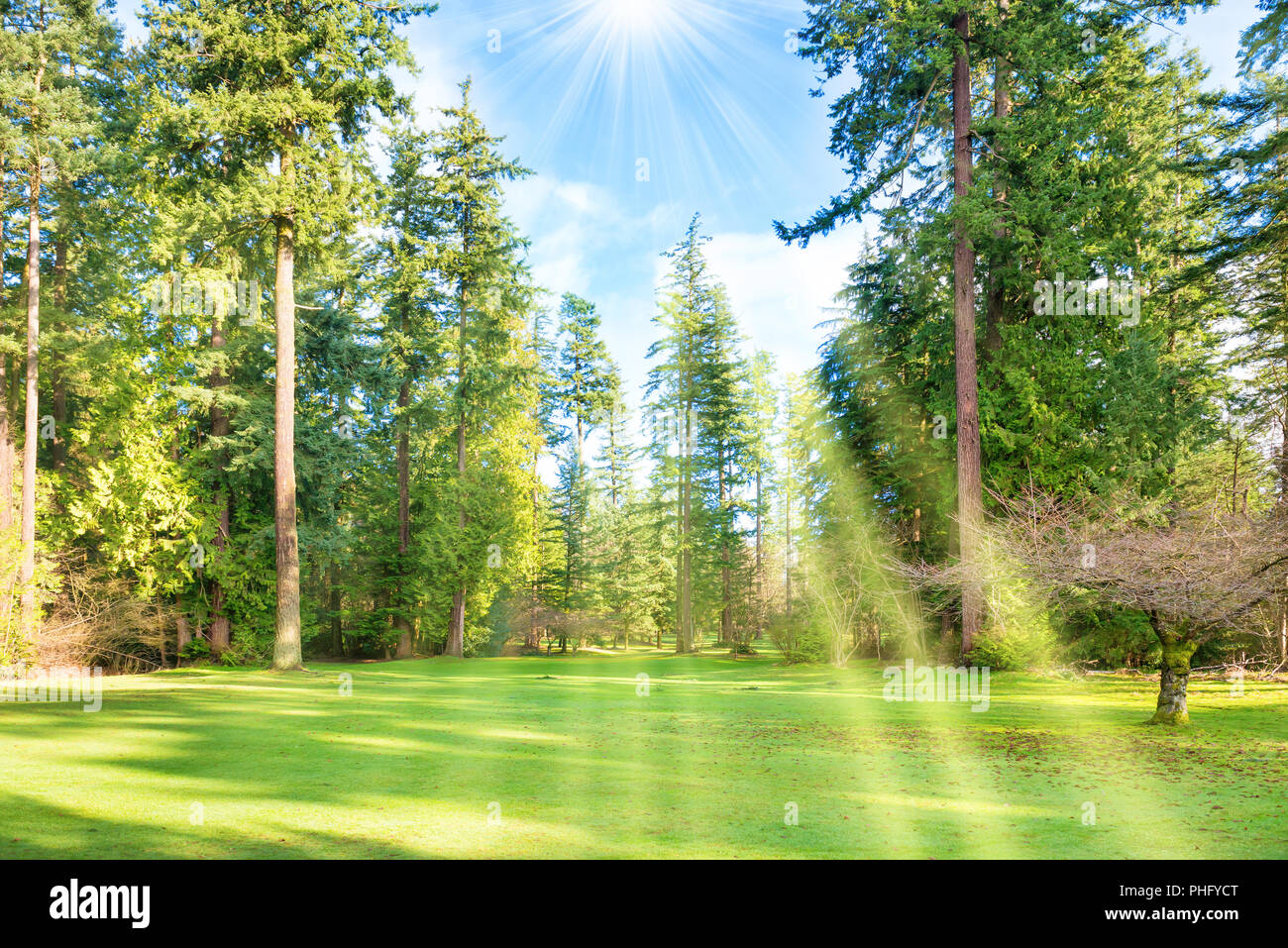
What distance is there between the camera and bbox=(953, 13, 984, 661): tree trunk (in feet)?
60.4

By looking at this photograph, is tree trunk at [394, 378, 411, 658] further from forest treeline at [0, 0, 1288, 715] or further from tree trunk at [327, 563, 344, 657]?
tree trunk at [327, 563, 344, 657]

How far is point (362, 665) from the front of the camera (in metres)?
26.2

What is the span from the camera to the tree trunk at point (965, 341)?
18.4 m

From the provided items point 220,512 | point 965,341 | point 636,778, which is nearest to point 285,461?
point 220,512

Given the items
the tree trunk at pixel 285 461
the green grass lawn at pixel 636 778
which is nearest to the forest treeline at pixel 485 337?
the tree trunk at pixel 285 461

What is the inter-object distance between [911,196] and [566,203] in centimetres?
1950

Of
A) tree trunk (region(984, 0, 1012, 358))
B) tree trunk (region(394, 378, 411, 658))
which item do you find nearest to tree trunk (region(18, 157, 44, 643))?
tree trunk (region(394, 378, 411, 658))

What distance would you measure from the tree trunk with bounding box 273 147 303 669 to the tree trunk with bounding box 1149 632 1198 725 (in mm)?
19846

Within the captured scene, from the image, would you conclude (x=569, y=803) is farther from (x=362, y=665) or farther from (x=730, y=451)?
(x=730, y=451)

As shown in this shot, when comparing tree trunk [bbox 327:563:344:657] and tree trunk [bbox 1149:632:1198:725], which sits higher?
tree trunk [bbox 1149:632:1198:725]

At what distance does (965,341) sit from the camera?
62.0 feet
